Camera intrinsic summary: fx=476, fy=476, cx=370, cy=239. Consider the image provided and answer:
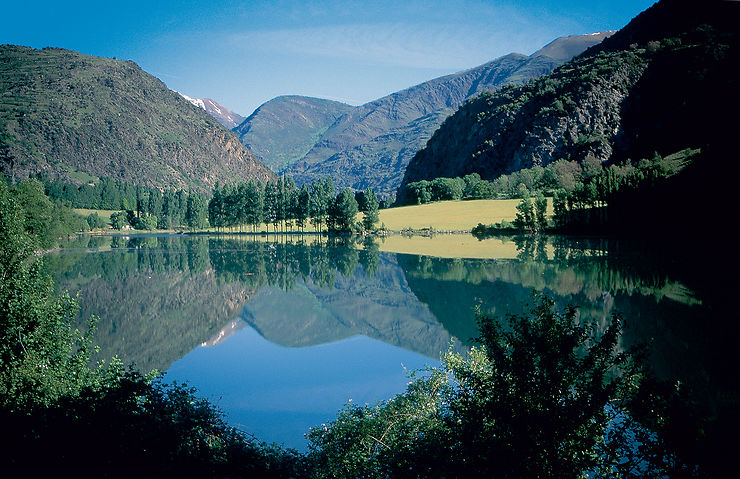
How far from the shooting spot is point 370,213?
107125 mm

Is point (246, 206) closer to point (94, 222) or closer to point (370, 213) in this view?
point (370, 213)

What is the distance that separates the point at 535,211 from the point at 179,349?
8548 centimetres

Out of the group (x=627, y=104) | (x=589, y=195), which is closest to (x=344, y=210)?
(x=589, y=195)

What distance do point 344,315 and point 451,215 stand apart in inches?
3222

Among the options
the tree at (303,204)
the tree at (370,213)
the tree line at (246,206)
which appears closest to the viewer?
the tree at (370,213)

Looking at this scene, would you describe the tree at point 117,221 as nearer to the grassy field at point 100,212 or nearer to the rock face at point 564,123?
the grassy field at point 100,212

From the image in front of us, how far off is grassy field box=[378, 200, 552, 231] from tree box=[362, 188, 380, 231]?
176 inches

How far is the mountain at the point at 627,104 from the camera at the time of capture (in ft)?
473

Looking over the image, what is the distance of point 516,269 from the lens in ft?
147

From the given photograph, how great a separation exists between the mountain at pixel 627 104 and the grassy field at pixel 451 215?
55.0 meters

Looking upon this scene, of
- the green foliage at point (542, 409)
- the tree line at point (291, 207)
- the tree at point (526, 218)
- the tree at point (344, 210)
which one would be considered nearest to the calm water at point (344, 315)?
the green foliage at point (542, 409)

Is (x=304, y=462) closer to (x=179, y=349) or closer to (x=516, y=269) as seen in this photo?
(x=179, y=349)

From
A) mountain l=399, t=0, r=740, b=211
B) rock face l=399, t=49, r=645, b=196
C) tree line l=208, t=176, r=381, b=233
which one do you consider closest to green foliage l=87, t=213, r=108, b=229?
tree line l=208, t=176, r=381, b=233

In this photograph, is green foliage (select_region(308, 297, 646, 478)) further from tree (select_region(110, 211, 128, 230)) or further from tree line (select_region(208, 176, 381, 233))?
tree (select_region(110, 211, 128, 230))
